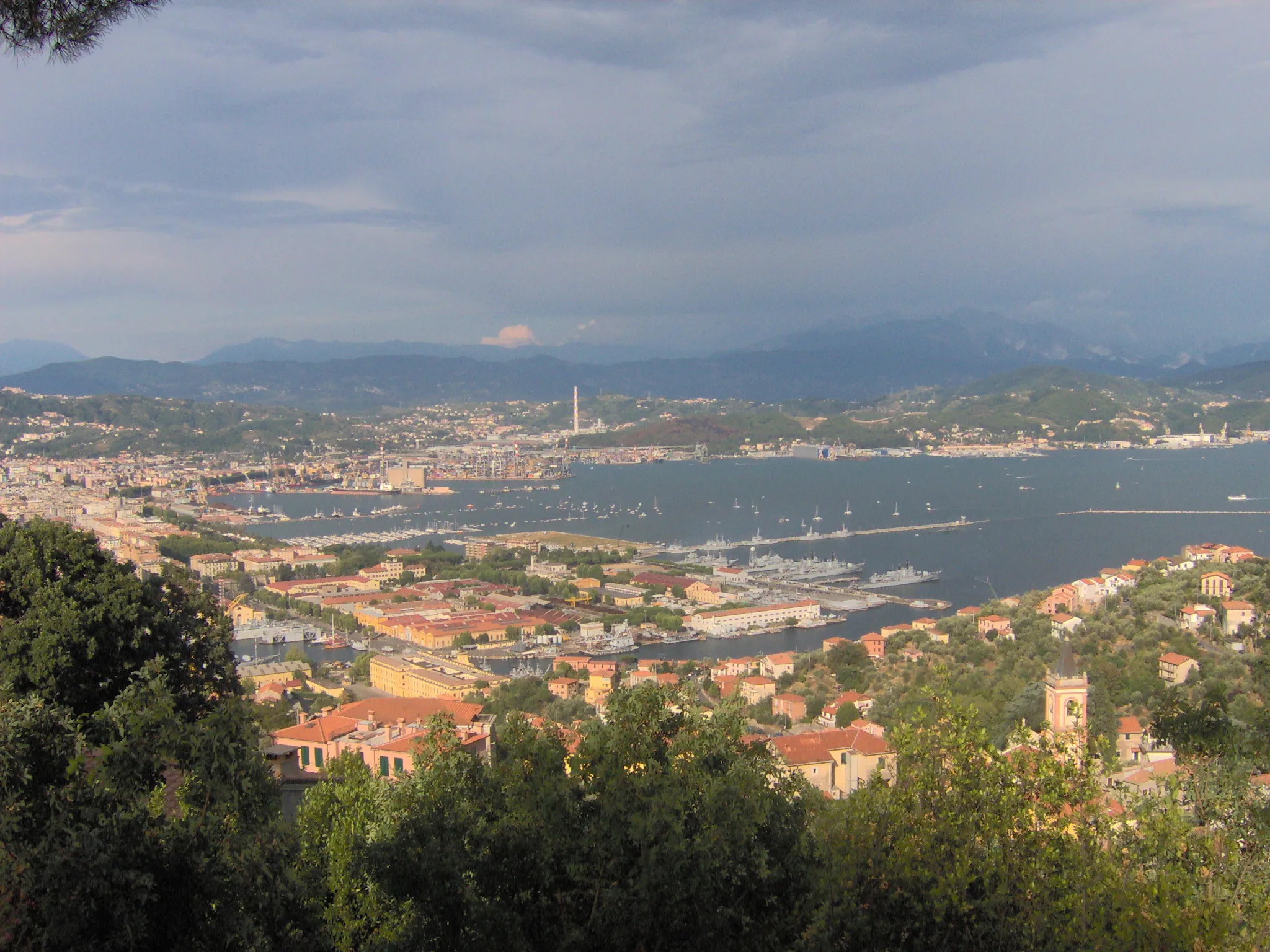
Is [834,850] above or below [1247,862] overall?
above

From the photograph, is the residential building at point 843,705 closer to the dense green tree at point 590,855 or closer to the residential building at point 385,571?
the dense green tree at point 590,855

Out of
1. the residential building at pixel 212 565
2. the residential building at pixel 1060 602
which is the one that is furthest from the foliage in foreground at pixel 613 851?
the residential building at pixel 212 565

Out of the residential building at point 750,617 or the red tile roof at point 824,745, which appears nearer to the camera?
the red tile roof at point 824,745

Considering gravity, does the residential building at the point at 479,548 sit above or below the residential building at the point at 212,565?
below

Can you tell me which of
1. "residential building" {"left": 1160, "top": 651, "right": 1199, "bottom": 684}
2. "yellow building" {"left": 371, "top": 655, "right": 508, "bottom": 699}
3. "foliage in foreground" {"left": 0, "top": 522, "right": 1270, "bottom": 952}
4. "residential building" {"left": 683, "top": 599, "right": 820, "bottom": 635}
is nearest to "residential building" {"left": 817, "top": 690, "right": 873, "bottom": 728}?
"residential building" {"left": 1160, "top": 651, "right": 1199, "bottom": 684}

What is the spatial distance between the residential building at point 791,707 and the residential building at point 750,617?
5063 mm

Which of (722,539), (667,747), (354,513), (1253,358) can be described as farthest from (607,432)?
(1253,358)

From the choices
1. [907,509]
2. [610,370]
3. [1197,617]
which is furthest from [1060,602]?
[610,370]

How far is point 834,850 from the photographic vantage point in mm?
1914

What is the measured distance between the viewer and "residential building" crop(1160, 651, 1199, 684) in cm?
713

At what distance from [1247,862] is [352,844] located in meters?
1.87

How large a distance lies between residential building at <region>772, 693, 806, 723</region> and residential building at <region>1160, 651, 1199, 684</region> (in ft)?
8.28

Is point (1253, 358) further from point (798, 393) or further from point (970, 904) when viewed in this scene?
point (970, 904)

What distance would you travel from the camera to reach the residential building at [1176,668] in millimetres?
7128
